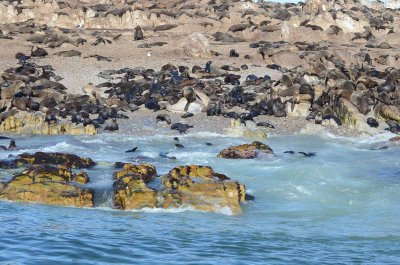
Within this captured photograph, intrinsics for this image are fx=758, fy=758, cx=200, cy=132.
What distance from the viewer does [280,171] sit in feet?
59.1

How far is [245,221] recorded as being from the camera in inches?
538

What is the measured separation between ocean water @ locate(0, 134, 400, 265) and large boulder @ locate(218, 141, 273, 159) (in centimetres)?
33

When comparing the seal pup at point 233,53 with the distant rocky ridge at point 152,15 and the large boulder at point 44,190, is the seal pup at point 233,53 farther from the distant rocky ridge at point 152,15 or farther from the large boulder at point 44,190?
the large boulder at point 44,190

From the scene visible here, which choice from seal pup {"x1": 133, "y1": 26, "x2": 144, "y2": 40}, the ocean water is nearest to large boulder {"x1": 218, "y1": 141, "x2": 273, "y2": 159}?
the ocean water

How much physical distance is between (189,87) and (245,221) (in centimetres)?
1276

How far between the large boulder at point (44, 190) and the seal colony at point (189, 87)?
2 centimetres

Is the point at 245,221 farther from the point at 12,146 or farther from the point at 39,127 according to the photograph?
the point at 39,127

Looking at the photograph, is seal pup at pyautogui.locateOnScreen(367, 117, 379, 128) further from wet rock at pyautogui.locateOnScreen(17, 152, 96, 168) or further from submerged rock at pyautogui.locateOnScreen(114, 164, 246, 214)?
wet rock at pyautogui.locateOnScreen(17, 152, 96, 168)

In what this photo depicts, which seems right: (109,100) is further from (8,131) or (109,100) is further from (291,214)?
(291,214)

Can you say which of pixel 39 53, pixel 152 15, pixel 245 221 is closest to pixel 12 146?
pixel 245 221

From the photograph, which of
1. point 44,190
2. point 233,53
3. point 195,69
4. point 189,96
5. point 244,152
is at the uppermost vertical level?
point 233,53

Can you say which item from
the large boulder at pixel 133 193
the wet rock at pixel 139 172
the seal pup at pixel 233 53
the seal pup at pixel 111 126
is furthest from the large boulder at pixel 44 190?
the seal pup at pixel 233 53

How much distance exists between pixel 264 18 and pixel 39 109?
79.9 ft

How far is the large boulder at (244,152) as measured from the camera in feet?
63.4
